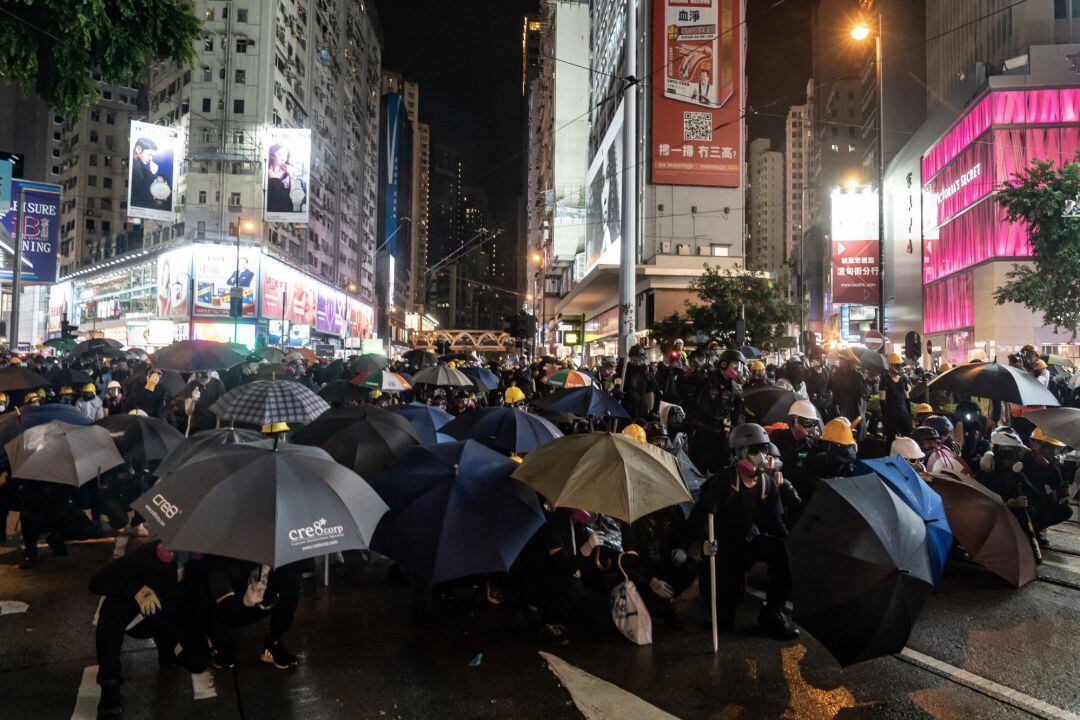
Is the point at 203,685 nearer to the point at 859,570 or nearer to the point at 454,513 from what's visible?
the point at 454,513

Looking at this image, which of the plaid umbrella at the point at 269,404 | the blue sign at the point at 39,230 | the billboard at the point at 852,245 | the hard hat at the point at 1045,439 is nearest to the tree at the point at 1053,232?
the hard hat at the point at 1045,439

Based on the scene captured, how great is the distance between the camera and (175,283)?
4325cm

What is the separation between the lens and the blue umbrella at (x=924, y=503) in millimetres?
4703

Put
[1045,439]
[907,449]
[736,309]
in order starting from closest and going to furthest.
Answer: [907,449] < [1045,439] < [736,309]

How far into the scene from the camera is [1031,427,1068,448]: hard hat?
711 cm

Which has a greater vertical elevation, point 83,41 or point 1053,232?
point 1053,232

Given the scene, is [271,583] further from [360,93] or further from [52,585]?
[360,93]

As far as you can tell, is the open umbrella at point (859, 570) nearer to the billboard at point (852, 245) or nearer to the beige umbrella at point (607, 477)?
the beige umbrella at point (607, 477)

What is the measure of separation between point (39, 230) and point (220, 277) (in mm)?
10169

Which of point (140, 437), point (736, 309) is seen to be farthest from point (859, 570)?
point (736, 309)

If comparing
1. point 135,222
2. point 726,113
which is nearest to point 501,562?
point 726,113

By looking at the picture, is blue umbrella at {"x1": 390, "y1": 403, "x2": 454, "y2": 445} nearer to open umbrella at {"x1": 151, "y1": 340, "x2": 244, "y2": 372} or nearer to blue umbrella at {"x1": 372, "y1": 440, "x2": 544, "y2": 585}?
blue umbrella at {"x1": 372, "y1": 440, "x2": 544, "y2": 585}

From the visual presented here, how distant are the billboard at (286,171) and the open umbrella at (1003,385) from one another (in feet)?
118

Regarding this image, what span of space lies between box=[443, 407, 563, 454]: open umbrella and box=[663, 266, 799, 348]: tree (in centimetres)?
2413
